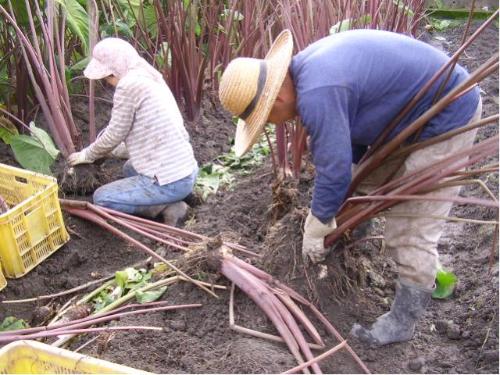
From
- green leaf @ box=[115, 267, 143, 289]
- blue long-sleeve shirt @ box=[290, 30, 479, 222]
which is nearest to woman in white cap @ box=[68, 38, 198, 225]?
green leaf @ box=[115, 267, 143, 289]

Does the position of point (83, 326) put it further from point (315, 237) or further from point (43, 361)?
point (315, 237)

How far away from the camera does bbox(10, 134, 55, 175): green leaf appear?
335cm

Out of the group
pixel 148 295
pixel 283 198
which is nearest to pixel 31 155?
pixel 148 295

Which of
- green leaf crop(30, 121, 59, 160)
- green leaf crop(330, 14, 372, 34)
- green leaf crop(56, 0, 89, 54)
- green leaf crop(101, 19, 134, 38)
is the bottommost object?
green leaf crop(30, 121, 59, 160)

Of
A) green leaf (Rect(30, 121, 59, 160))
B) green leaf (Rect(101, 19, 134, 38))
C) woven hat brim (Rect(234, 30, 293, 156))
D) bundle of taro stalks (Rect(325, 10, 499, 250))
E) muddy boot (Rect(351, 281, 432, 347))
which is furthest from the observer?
green leaf (Rect(101, 19, 134, 38))

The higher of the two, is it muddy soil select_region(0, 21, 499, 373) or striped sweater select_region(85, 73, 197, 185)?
striped sweater select_region(85, 73, 197, 185)

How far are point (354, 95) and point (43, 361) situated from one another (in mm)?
1371

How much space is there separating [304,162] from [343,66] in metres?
1.60

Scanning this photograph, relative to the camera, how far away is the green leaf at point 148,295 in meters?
2.70

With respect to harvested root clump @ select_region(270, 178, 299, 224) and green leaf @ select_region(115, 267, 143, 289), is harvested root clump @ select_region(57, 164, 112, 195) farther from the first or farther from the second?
harvested root clump @ select_region(270, 178, 299, 224)

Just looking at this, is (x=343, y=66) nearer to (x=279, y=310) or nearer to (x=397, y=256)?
(x=397, y=256)

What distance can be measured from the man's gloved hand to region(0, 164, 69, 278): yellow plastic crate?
380 mm

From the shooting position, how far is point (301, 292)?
101 inches

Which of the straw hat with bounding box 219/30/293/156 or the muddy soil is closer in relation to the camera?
the straw hat with bounding box 219/30/293/156
